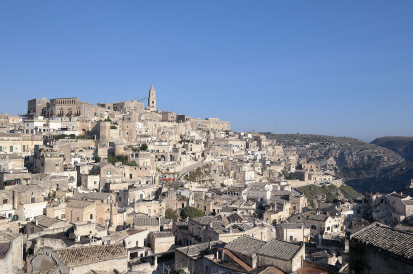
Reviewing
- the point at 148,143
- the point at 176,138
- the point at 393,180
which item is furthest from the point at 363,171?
the point at 148,143

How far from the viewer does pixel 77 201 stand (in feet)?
84.4

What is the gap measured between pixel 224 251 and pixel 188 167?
103 feet

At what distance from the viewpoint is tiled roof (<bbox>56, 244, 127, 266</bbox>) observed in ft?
47.6

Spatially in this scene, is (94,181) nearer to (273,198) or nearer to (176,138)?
(273,198)

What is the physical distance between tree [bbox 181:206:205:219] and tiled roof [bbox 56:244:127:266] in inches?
604

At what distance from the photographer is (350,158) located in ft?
386

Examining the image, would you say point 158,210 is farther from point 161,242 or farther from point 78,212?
point 161,242

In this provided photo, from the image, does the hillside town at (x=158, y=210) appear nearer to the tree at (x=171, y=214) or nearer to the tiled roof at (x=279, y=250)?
the tiled roof at (x=279, y=250)

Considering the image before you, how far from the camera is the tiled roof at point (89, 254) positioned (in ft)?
47.6

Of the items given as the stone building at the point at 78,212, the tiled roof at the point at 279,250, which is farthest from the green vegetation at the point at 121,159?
the tiled roof at the point at 279,250

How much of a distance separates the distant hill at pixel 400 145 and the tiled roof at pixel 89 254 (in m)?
134

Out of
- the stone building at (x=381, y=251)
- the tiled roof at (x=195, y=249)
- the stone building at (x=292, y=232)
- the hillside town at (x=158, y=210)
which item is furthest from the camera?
the stone building at (x=292, y=232)

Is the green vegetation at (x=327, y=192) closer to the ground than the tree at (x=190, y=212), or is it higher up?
closer to the ground

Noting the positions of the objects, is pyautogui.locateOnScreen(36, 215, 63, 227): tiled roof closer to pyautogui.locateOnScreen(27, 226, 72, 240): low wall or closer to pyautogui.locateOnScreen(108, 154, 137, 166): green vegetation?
pyautogui.locateOnScreen(27, 226, 72, 240): low wall
